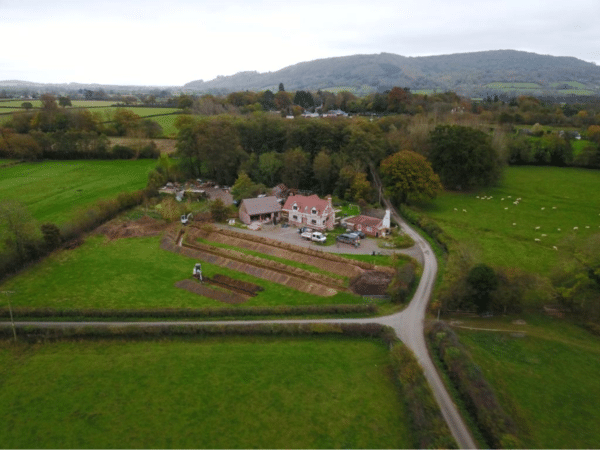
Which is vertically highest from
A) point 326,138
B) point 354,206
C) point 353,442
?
point 326,138

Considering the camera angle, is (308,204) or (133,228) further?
(308,204)

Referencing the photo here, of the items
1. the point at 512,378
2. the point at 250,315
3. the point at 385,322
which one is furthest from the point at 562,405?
the point at 250,315

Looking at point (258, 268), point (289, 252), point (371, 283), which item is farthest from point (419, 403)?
point (289, 252)

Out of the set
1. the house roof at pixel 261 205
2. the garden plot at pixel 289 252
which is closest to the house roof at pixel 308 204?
the house roof at pixel 261 205

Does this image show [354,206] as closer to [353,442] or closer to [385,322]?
[385,322]

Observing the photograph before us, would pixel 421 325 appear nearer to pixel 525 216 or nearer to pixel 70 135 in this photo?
pixel 525 216
